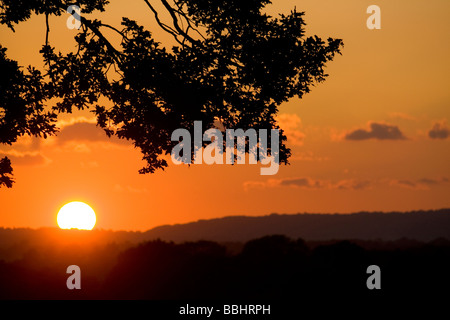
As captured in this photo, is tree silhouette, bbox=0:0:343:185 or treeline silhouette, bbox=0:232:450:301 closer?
tree silhouette, bbox=0:0:343:185

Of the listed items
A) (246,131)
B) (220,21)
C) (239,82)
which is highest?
(220,21)

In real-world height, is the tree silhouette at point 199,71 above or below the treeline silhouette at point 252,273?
above

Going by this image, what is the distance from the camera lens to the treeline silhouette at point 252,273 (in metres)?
51.3

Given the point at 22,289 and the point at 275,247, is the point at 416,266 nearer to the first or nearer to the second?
the point at 275,247

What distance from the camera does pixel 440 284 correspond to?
49094 millimetres

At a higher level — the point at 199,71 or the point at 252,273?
the point at 199,71

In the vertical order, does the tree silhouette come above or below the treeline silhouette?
above

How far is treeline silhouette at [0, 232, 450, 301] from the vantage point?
2020 inches

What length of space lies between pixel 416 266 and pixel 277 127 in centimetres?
3848

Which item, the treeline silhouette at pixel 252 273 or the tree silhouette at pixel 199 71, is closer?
the tree silhouette at pixel 199 71

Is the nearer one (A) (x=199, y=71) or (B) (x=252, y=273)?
(A) (x=199, y=71)

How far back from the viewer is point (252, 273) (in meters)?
63.6

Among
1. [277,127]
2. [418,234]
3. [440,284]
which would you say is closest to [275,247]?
[440,284]
